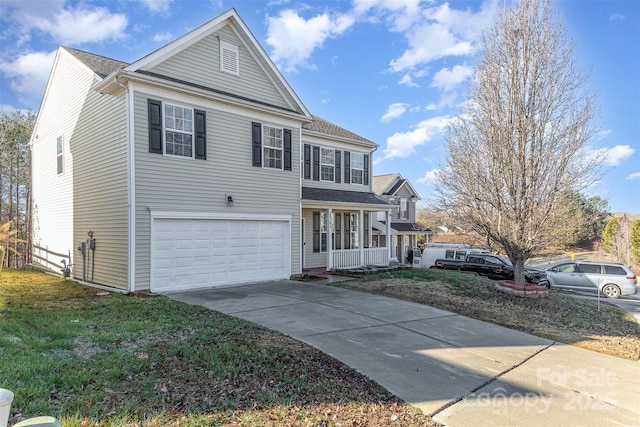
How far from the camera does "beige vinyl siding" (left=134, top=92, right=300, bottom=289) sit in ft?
33.7

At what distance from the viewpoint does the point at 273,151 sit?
1358cm

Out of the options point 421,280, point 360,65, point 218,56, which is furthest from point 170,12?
point 421,280

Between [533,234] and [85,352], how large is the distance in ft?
37.0

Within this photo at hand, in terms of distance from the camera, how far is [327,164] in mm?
17672

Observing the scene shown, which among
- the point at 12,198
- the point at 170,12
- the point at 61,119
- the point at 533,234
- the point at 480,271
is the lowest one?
the point at 480,271

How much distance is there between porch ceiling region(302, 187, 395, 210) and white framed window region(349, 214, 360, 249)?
48.0 inches

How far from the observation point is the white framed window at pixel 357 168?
18797 mm

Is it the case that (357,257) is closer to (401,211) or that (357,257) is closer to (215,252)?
(215,252)

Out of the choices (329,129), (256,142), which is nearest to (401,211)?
(329,129)

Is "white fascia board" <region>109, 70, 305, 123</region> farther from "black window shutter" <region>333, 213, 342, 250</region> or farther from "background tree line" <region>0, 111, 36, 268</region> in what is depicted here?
"background tree line" <region>0, 111, 36, 268</region>

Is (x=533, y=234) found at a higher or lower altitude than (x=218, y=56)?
lower

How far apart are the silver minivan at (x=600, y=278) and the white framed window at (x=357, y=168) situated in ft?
34.3

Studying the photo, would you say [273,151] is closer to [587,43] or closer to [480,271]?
[587,43]

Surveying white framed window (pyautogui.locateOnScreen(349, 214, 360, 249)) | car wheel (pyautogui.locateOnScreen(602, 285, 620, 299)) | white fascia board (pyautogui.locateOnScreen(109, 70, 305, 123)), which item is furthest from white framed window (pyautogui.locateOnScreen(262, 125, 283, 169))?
car wheel (pyautogui.locateOnScreen(602, 285, 620, 299))
